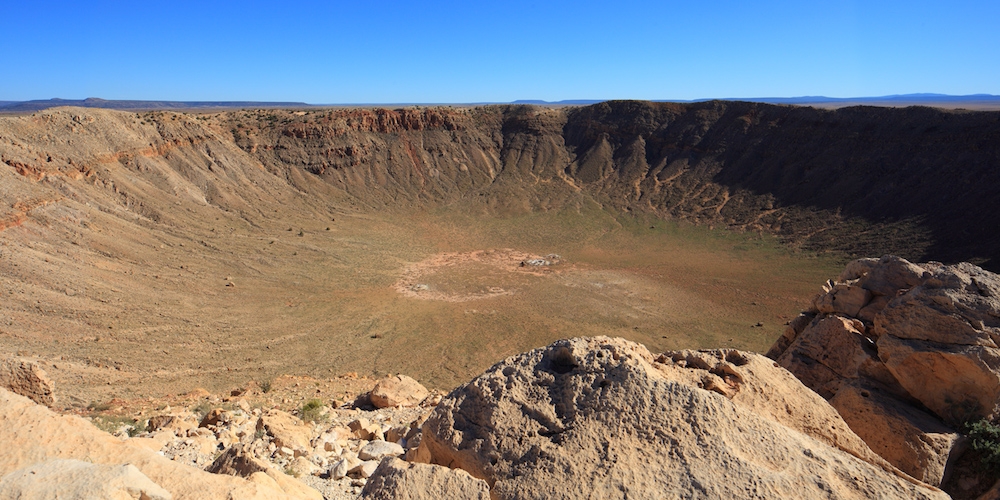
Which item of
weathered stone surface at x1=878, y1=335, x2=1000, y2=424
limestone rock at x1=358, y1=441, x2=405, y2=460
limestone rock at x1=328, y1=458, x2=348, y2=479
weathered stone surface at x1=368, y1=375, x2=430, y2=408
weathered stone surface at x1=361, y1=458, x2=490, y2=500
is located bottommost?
weathered stone surface at x1=368, y1=375, x2=430, y2=408

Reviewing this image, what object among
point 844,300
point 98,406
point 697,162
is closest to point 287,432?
point 98,406

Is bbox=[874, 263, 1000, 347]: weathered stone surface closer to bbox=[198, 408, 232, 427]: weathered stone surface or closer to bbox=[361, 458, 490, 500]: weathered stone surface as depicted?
bbox=[361, 458, 490, 500]: weathered stone surface

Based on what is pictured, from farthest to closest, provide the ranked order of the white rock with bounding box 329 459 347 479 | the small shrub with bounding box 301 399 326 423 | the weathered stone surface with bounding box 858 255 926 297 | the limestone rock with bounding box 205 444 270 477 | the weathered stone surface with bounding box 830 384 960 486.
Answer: the small shrub with bounding box 301 399 326 423, the weathered stone surface with bounding box 858 255 926 297, the weathered stone surface with bounding box 830 384 960 486, the white rock with bounding box 329 459 347 479, the limestone rock with bounding box 205 444 270 477

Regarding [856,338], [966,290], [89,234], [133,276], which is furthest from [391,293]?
[966,290]

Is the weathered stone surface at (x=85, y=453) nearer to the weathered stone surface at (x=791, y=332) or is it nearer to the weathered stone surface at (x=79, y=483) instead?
the weathered stone surface at (x=79, y=483)

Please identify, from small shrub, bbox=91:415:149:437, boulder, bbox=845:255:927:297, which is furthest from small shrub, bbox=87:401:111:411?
boulder, bbox=845:255:927:297

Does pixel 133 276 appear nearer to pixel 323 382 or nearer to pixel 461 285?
pixel 323 382

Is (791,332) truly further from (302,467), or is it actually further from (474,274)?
(474,274)
